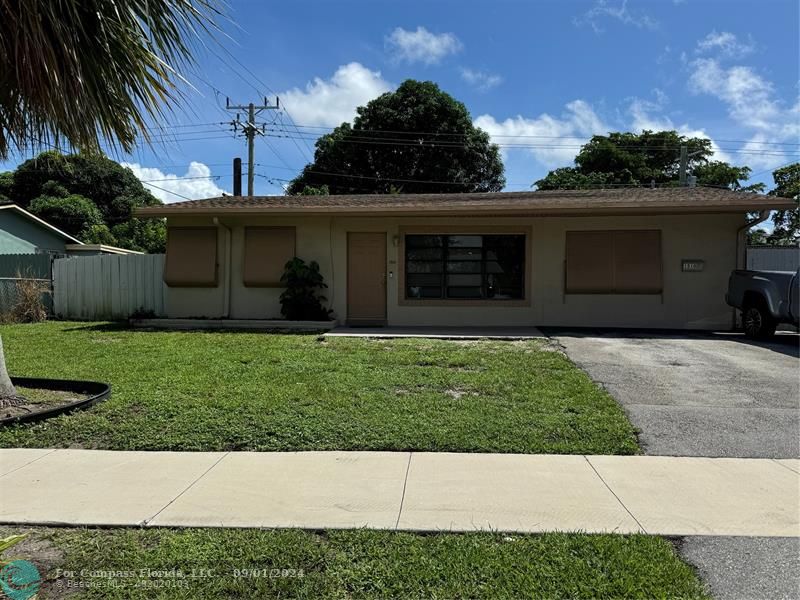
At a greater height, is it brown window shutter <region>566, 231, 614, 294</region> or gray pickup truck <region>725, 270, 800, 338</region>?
brown window shutter <region>566, 231, 614, 294</region>

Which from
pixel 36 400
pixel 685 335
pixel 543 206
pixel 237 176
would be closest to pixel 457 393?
pixel 36 400

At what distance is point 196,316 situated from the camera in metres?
13.3

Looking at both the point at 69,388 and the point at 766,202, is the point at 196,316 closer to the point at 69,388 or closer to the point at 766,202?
the point at 69,388

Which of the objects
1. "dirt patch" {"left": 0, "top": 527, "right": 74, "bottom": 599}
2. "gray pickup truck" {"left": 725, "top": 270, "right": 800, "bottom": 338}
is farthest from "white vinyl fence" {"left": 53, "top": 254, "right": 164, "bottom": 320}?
"gray pickup truck" {"left": 725, "top": 270, "right": 800, "bottom": 338}

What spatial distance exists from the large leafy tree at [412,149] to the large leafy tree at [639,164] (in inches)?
211

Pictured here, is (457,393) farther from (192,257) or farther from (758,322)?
(192,257)

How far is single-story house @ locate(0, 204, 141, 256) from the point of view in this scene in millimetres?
22406

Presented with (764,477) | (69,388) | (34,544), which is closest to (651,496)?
(764,477)

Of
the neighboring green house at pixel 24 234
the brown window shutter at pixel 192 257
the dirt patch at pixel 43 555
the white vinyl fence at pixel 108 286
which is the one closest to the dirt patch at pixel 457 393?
the dirt patch at pixel 43 555

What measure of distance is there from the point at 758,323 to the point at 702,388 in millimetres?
4999

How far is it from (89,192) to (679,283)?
3615 centimetres

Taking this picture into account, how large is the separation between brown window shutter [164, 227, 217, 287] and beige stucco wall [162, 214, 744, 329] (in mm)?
201

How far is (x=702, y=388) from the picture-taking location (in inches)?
261

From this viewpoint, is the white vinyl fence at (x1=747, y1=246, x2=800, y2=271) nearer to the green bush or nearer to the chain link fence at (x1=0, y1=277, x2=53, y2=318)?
the green bush
